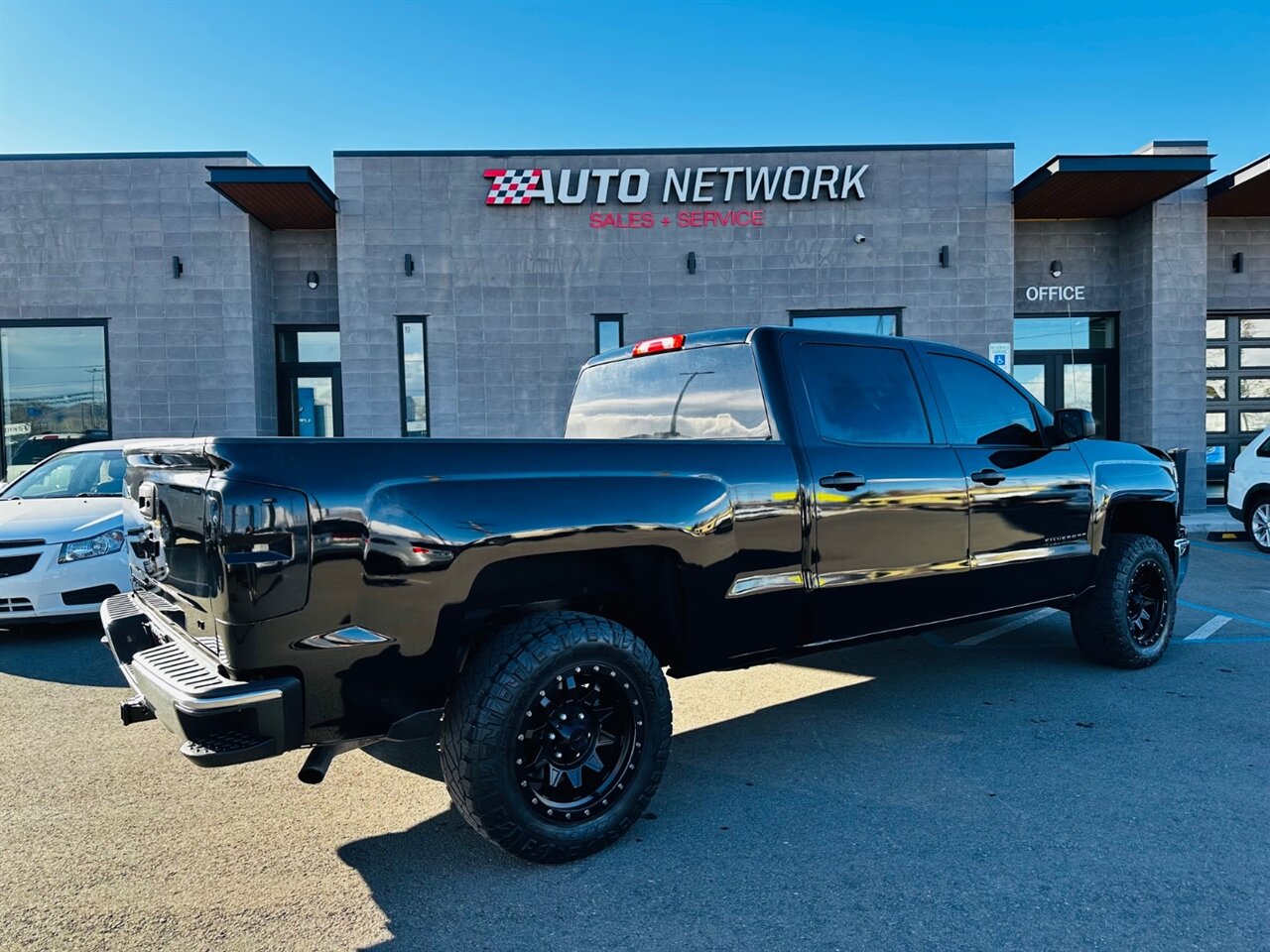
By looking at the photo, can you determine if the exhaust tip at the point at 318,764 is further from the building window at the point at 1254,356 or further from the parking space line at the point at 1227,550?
the building window at the point at 1254,356

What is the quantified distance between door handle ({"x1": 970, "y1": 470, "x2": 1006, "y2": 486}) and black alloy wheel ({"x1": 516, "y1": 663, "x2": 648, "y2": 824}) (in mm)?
2257

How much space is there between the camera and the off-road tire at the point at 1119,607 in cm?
519

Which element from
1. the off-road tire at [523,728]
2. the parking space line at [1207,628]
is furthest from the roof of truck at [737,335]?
the parking space line at [1207,628]

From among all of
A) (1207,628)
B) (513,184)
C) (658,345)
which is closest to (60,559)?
(658,345)

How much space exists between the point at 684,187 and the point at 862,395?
10.6m

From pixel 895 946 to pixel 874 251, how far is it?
12.9 metres

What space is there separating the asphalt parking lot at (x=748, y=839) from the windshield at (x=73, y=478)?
2.84m

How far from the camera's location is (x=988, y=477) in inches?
175

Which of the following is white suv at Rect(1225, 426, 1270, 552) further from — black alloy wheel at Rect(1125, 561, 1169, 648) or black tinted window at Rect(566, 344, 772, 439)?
black tinted window at Rect(566, 344, 772, 439)

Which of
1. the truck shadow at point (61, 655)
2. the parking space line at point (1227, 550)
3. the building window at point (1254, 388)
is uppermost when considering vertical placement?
the building window at point (1254, 388)

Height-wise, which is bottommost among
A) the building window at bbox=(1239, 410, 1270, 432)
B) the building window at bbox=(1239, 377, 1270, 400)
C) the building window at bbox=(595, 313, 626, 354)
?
the building window at bbox=(1239, 410, 1270, 432)

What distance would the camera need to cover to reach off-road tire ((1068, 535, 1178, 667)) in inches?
204

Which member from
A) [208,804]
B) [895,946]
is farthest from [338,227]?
[895,946]

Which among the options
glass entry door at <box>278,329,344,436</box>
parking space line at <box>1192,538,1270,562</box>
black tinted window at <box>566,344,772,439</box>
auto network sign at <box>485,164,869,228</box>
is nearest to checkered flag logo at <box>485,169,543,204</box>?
auto network sign at <box>485,164,869,228</box>
